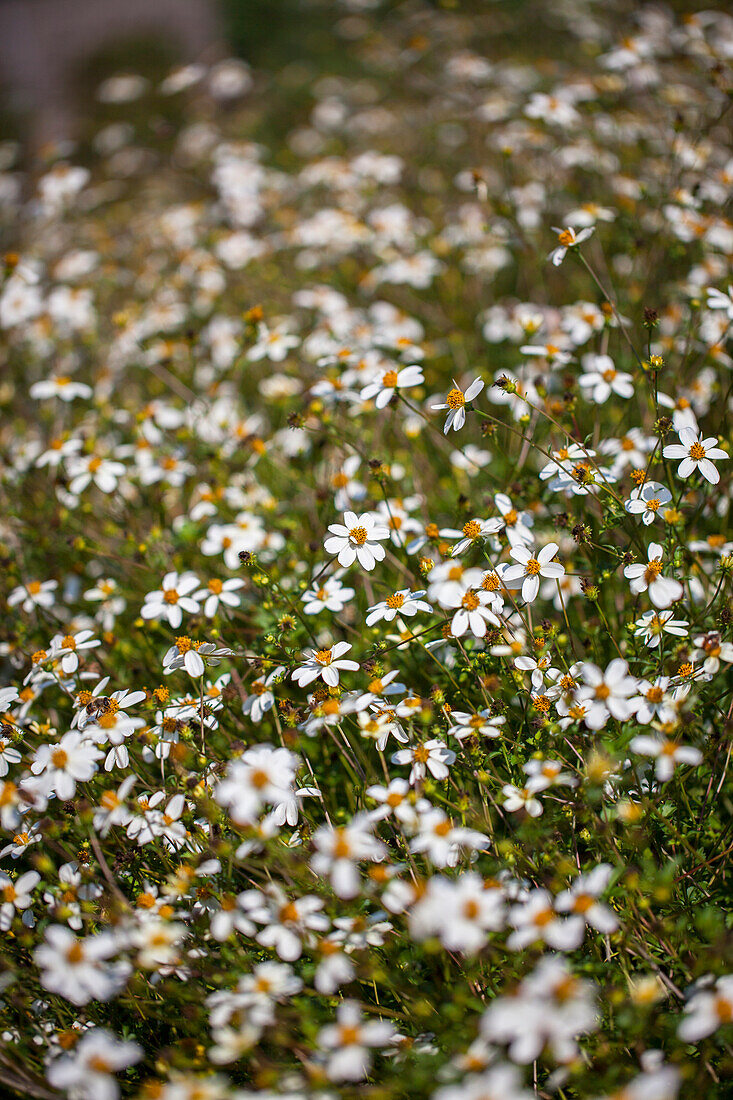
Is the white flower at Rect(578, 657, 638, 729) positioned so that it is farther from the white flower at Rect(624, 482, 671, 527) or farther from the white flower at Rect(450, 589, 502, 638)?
the white flower at Rect(624, 482, 671, 527)

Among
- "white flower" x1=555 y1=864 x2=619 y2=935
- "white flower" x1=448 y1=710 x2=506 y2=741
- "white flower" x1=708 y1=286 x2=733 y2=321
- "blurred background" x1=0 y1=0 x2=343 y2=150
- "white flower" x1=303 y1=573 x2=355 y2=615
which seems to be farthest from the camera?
"blurred background" x1=0 y1=0 x2=343 y2=150

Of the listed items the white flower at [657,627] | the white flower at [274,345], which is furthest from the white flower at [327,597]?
the white flower at [274,345]

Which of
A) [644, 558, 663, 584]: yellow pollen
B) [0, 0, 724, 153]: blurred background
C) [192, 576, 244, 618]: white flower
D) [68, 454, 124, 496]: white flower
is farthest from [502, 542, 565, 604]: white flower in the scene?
[0, 0, 724, 153]: blurred background

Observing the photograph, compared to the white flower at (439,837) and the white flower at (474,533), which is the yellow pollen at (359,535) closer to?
the white flower at (474,533)

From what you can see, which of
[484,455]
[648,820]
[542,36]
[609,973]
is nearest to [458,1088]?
[609,973]

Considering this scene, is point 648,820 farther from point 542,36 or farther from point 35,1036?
point 542,36

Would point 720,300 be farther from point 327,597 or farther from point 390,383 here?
point 327,597

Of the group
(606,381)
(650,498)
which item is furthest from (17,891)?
(606,381)
